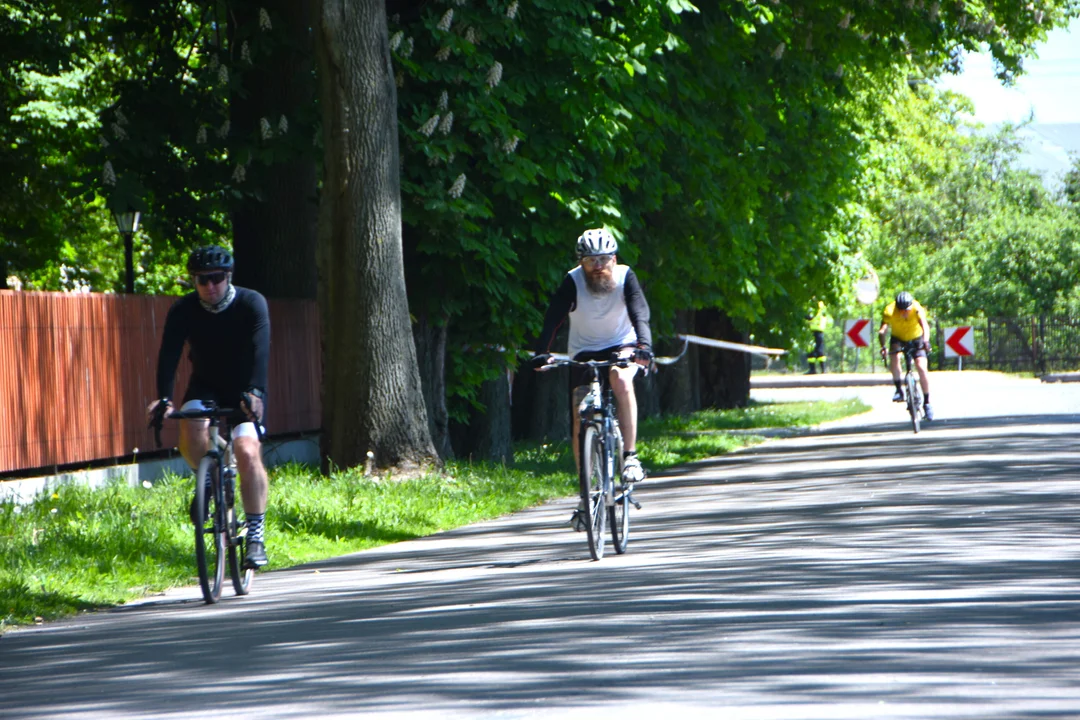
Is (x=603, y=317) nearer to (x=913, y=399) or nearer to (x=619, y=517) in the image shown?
(x=619, y=517)

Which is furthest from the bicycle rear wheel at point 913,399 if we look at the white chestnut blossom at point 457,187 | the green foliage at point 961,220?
the green foliage at point 961,220

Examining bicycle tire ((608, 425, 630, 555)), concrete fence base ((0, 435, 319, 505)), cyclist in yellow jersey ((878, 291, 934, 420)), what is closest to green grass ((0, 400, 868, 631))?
concrete fence base ((0, 435, 319, 505))

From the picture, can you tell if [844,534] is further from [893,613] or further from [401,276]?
[401,276]

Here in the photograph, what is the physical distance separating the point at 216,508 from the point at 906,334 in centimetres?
1631

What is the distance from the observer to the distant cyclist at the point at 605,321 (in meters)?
10.9

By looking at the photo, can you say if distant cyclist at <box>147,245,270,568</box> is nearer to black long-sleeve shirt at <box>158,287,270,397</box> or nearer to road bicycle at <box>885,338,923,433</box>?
black long-sleeve shirt at <box>158,287,270,397</box>

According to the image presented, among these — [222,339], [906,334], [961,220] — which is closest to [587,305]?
[222,339]

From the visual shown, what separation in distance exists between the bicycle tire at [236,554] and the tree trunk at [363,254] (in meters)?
6.24

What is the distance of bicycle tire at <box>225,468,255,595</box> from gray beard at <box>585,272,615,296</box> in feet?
8.25

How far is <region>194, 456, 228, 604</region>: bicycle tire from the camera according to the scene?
945 centimetres

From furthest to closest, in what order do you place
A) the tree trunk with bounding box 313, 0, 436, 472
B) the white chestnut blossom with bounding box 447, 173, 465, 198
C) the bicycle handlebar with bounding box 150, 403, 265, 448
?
the white chestnut blossom with bounding box 447, 173, 465, 198, the tree trunk with bounding box 313, 0, 436, 472, the bicycle handlebar with bounding box 150, 403, 265, 448

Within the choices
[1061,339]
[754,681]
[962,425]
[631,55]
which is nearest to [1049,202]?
[1061,339]

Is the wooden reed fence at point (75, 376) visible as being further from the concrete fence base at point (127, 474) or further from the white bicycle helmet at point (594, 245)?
the white bicycle helmet at point (594, 245)

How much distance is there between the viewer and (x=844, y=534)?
1135 cm
